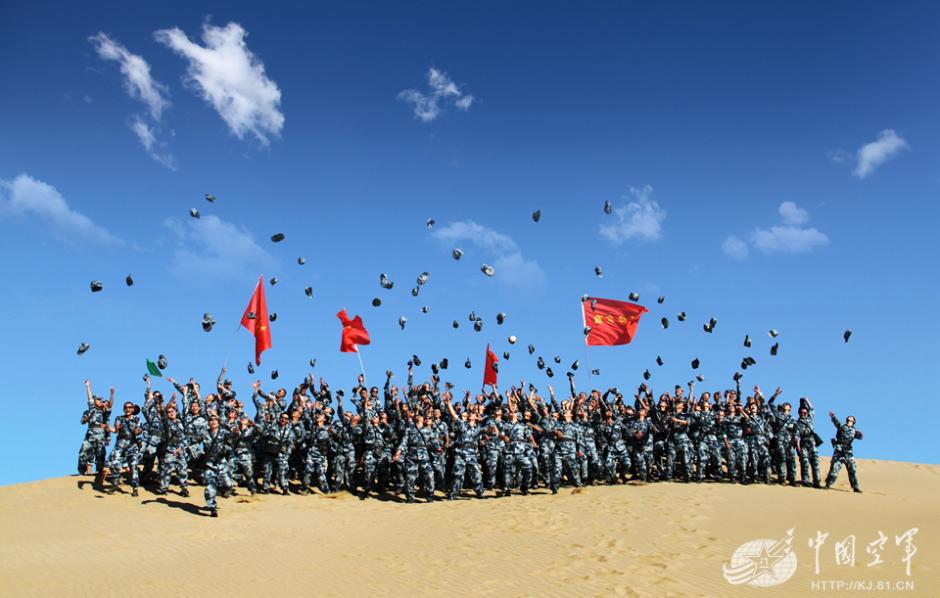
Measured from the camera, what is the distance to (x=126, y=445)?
53.1ft

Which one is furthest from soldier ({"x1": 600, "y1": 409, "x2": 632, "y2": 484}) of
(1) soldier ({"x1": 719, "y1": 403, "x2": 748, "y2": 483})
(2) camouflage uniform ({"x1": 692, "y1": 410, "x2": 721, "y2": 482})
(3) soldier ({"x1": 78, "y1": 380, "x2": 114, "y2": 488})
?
(3) soldier ({"x1": 78, "y1": 380, "x2": 114, "y2": 488})

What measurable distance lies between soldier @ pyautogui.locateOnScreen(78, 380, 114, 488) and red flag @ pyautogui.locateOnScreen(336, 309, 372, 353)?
7020mm

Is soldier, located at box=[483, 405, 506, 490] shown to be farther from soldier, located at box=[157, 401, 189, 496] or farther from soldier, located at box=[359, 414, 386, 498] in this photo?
soldier, located at box=[157, 401, 189, 496]

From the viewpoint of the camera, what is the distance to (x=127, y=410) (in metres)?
16.3

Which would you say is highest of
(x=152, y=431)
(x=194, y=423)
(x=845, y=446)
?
(x=194, y=423)

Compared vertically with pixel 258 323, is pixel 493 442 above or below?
below

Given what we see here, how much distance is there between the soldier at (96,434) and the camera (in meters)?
16.5

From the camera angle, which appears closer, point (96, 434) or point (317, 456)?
point (96, 434)

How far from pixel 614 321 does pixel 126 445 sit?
50.0 ft

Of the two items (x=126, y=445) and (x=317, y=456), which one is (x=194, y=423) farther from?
(x=317, y=456)

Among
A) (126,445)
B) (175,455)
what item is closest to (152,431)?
(126,445)

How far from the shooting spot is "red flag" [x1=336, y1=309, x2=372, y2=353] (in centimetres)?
2075

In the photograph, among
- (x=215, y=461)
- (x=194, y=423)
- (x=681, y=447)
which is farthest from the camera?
(x=681, y=447)

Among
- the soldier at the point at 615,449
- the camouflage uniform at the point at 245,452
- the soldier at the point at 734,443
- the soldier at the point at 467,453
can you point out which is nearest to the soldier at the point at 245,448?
the camouflage uniform at the point at 245,452
